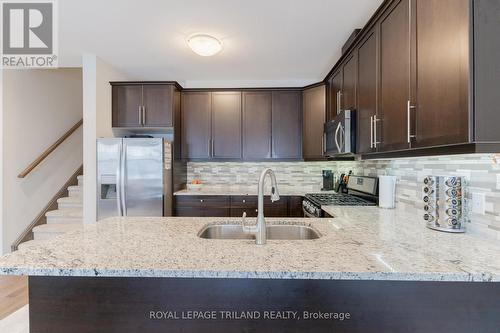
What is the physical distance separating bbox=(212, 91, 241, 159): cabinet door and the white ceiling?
35cm

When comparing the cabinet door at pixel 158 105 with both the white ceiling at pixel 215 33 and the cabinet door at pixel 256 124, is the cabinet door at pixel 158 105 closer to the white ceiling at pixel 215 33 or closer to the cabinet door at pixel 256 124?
the white ceiling at pixel 215 33

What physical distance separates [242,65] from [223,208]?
187 cm

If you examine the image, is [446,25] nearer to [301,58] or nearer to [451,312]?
[451,312]

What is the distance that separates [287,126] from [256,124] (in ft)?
1.46

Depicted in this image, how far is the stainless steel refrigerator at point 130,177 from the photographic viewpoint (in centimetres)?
295

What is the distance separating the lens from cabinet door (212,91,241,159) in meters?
3.60

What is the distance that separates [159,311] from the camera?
0.99 metres

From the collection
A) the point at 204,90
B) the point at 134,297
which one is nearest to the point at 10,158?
the point at 204,90

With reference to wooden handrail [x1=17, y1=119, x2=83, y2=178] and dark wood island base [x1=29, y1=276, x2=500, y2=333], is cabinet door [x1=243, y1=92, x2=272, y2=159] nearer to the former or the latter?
dark wood island base [x1=29, y1=276, x2=500, y2=333]

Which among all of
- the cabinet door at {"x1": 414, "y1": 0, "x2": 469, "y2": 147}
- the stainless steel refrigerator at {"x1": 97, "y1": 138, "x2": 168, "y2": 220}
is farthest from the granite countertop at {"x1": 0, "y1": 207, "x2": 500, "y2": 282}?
the stainless steel refrigerator at {"x1": 97, "y1": 138, "x2": 168, "y2": 220}

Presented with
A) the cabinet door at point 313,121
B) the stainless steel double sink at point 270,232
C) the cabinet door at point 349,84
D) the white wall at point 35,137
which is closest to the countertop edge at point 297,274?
the stainless steel double sink at point 270,232

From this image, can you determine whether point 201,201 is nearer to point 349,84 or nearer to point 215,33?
point 215,33

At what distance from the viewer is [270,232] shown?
1611mm

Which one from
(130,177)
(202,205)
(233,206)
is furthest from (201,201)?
(130,177)
